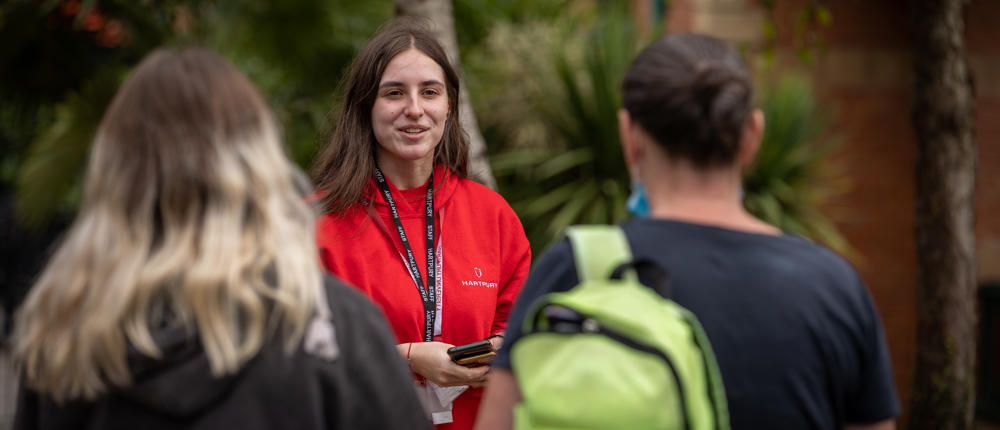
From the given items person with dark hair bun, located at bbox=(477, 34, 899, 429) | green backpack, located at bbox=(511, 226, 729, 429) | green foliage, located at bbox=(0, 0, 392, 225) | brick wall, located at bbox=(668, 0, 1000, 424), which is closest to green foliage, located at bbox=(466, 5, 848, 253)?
brick wall, located at bbox=(668, 0, 1000, 424)

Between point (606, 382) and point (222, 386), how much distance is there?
66 cm

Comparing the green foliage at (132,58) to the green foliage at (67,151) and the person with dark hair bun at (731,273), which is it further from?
the person with dark hair bun at (731,273)

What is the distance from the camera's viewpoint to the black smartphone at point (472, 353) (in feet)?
8.59

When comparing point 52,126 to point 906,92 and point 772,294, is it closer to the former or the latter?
point 906,92

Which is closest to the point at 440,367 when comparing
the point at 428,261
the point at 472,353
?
the point at 472,353

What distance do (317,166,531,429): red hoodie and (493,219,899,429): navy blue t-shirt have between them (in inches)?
39.1

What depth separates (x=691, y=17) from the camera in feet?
Answer: 26.7

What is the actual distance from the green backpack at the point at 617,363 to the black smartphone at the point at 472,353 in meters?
0.83

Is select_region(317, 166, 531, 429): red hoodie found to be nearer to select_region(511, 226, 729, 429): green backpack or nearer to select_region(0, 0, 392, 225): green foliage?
select_region(511, 226, 729, 429): green backpack

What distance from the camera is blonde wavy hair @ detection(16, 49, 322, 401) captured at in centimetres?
165

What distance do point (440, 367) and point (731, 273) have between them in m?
1.12

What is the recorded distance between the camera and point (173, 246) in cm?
168

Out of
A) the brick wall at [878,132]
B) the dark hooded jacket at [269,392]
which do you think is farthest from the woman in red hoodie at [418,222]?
the brick wall at [878,132]

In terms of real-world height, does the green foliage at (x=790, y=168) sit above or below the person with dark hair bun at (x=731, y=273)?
below
